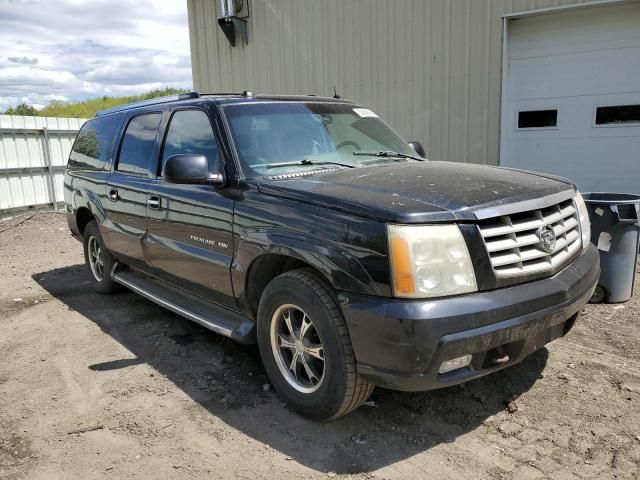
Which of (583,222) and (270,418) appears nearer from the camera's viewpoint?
(270,418)

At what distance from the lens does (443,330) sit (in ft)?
8.30

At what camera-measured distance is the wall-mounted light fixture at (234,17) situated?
10875 mm

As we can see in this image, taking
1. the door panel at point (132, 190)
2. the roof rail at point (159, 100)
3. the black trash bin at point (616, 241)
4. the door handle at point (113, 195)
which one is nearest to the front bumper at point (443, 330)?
the black trash bin at point (616, 241)

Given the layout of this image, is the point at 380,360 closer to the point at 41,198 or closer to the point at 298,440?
the point at 298,440

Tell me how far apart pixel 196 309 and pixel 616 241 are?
3679 mm

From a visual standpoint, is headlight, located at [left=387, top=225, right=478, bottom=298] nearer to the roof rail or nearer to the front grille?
the front grille

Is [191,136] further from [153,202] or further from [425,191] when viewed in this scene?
[425,191]

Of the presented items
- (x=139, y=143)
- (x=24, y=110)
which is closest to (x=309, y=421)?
(x=139, y=143)

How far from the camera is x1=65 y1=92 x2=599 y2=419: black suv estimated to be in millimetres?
2611

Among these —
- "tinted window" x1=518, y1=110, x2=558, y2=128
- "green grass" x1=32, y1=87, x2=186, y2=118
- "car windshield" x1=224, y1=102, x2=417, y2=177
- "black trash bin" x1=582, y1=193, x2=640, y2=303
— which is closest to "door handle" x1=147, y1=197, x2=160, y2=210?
"car windshield" x1=224, y1=102, x2=417, y2=177

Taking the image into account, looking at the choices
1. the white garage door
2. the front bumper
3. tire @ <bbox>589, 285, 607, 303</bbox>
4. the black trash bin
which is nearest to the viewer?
the front bumper

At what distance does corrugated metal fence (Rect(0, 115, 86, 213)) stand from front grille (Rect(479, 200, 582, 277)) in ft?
37.6

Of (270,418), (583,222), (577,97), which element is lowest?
(270,418)

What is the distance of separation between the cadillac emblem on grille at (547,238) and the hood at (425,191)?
0.43 ft
